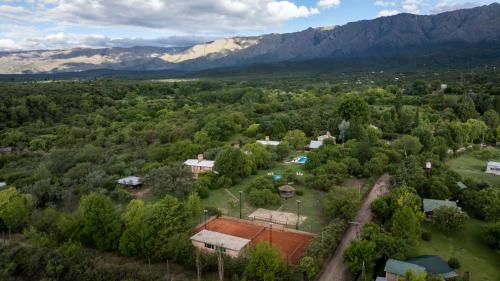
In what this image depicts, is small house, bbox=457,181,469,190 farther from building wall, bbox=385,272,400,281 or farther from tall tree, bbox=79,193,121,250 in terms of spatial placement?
tall tree, bbox=79,193,121,250

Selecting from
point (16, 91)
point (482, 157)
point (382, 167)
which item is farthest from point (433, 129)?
point (16, 91)

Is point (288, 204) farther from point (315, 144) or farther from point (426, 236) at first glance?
point (315, 144)

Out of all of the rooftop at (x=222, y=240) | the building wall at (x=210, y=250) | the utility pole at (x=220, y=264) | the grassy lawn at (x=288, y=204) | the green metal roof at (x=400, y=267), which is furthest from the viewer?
the grassy lawn at (x=288, y=204)

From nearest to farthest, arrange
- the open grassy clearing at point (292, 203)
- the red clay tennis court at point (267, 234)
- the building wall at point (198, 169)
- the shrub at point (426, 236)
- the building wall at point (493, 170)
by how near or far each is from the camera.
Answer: the red clay tennis court at point (267, 234) < the shrub at point (426, 236) < the open grassy clearing at point (292, 203) < the building wall at point (493, 170) < the building wall at point (198, 169)

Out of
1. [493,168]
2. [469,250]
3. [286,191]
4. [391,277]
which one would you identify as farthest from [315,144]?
[391,277]

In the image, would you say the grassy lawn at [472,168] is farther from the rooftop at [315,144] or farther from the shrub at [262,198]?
the shrub at [262,198]

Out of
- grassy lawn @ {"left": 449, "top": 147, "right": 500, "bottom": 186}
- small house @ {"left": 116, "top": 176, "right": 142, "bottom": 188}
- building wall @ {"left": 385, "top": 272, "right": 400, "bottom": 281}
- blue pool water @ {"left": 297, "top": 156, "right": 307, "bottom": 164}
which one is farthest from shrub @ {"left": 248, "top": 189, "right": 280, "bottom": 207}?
grassy lawn @ {"left": 449, "top": 147, "right": 500, "bottom": 186}

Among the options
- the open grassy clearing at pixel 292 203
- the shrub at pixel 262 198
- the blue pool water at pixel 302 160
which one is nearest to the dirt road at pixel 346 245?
the open grassy clearing at pixel 292 203
